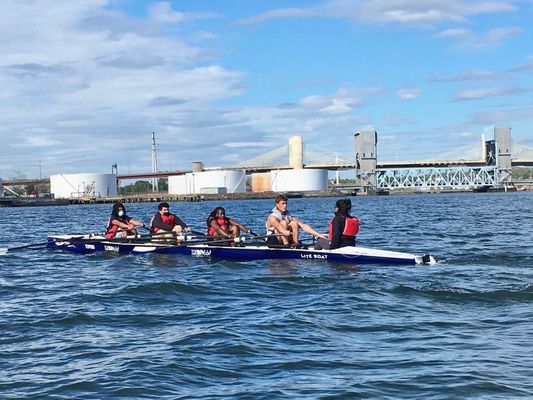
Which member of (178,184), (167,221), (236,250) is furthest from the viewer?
(178,184)

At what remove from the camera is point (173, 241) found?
25578 mm

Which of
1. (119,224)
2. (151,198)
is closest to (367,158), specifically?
(151,198)

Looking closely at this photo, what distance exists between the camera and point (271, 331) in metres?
13.0

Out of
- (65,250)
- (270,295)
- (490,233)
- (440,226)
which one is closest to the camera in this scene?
(270,295)

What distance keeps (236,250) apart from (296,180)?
15461 centimetres

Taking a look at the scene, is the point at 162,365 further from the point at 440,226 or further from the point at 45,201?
the point at 45,201

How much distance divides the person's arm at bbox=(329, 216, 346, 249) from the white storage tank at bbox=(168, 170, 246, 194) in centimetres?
14864

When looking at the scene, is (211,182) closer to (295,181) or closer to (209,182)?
(209,182)

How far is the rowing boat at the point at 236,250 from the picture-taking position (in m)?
22.1

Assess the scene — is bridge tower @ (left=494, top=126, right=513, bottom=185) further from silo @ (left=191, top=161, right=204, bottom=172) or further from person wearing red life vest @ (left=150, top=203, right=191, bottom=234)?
person wearing red life vest @ (left=150, top=203, right=191, bottom=234)

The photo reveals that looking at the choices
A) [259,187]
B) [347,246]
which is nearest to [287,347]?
[347,246]

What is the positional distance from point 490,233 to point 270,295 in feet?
70.9

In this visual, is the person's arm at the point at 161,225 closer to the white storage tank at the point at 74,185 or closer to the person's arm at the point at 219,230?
the person's arm at the point at 219,230

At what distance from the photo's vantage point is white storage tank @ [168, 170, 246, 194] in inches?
6801
